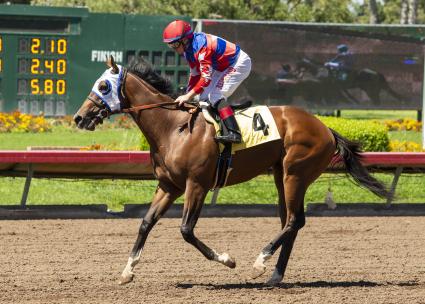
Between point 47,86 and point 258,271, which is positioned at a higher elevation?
point 258,271

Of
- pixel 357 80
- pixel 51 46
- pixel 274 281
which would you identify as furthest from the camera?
pixel 357 80

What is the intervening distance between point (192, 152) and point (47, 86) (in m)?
9.41

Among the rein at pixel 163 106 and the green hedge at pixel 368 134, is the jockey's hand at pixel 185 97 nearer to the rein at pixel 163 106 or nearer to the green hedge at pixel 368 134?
the rein at pixel 163 106

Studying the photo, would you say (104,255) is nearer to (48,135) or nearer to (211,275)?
(211,275)

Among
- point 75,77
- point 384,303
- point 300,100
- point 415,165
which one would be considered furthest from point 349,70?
point 384,303

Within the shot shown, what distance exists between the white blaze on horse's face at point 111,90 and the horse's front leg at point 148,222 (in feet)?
2.31

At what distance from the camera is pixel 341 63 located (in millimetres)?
19578

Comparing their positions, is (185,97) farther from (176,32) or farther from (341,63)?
(341,63)

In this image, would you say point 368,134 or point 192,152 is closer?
point 192,152

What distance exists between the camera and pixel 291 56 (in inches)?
752

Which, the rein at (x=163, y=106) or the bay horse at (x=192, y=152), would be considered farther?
the rein at (x=163, y=106)

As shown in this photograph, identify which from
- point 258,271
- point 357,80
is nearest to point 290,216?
point 258,271

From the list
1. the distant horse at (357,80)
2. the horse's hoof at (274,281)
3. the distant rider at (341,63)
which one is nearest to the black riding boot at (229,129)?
the horse's hoof at (274,281)

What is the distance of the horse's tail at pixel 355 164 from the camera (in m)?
8.30
